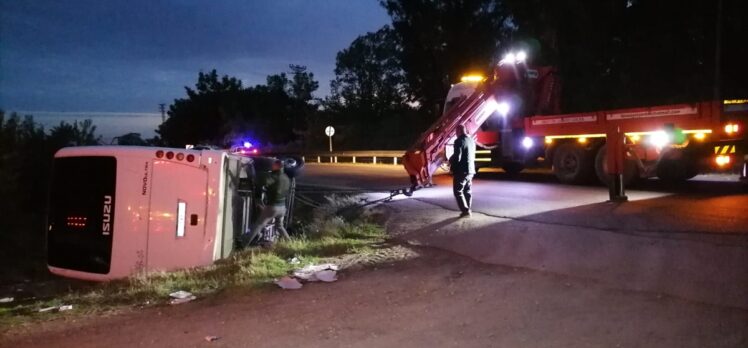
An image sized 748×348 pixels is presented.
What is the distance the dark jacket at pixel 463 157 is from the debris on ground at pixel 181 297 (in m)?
5.30

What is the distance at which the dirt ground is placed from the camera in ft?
16.8

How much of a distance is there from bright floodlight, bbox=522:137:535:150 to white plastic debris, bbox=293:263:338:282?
11.1 meters

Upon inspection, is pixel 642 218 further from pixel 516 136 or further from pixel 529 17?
pixel 529 17

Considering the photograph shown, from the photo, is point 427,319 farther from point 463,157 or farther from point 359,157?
point 359,157

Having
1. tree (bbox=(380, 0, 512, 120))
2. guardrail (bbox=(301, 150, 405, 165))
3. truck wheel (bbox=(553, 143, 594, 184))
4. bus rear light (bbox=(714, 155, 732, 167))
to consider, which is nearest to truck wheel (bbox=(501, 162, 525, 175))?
truck wheel (bbox=(553, 143, 594, 184))

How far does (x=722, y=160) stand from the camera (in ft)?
45.2

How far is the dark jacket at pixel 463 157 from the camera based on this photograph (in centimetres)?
1102

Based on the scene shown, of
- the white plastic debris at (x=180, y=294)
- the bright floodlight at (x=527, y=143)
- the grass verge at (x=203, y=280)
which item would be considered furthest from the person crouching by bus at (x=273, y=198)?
the bright floodlight at (x=527, y=143)

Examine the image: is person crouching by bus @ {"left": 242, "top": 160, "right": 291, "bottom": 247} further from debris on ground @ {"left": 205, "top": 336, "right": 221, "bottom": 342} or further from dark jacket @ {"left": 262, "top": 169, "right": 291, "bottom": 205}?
debris on ground @ {"left": 205, "top": 336, "right": 221, "bottom": 342}

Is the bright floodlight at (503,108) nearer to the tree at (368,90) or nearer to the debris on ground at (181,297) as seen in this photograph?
the debris on ground at (181,297)

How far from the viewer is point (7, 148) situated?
1828cm

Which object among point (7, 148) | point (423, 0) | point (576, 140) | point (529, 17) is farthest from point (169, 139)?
point (576, 140)

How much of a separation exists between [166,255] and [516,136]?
489 inches

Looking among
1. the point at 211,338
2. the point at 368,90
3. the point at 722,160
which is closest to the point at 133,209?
the point at 211,338
